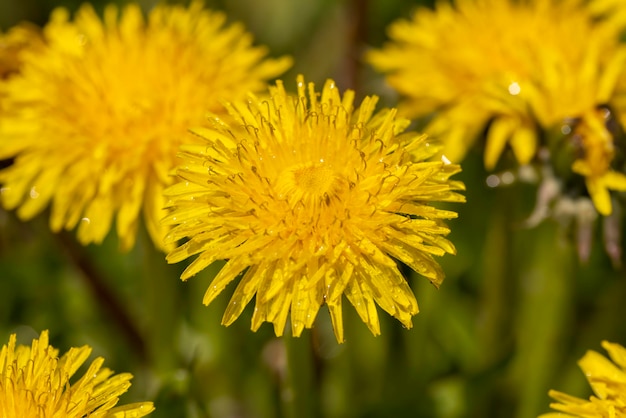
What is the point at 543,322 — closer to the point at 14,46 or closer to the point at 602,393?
the point at 602,393

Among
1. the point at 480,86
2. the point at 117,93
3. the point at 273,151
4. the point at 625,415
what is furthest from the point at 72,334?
the point at 625,415

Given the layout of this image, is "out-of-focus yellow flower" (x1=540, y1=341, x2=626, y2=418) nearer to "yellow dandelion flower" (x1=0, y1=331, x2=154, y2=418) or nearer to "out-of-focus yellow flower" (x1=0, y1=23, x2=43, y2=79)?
"yellow dandelion flower" (x1=0, y1=331, x2=154, y2=418)

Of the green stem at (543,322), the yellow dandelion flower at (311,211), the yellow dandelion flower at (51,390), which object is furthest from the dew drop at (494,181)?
the yellow dandelion flower at (51,390)

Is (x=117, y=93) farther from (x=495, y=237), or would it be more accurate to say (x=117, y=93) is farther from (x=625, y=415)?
(x=625, y=415)

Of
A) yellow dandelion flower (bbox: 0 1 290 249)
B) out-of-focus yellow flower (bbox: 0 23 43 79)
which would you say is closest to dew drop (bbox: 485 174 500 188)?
yellow dandelion flower (bbox: 0 1 290 249)

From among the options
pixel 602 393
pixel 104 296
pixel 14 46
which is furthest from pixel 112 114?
pixel 602 393

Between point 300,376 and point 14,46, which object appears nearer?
point 300,376
